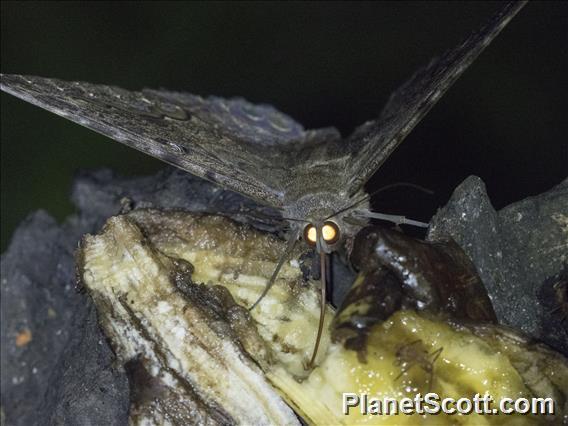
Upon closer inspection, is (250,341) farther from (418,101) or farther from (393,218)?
(418,101)

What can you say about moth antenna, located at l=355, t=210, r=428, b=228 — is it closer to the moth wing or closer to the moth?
the moth

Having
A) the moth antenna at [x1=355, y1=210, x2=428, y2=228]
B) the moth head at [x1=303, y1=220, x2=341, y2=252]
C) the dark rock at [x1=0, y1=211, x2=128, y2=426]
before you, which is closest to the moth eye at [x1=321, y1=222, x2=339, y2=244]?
the moth head at [x1=303, y1=220, x2=341, y2=252]

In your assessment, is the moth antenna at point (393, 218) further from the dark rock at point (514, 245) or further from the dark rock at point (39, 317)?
the dark rock at point (39, 317)

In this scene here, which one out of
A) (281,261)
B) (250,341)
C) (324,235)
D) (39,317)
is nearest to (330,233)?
(324,235)

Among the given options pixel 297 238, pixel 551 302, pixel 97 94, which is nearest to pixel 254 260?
pixel 297 238

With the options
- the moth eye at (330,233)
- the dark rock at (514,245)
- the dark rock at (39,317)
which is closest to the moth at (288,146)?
the moth eye at (330,233)

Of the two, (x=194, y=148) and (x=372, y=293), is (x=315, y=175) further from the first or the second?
(x=372, y=293)
